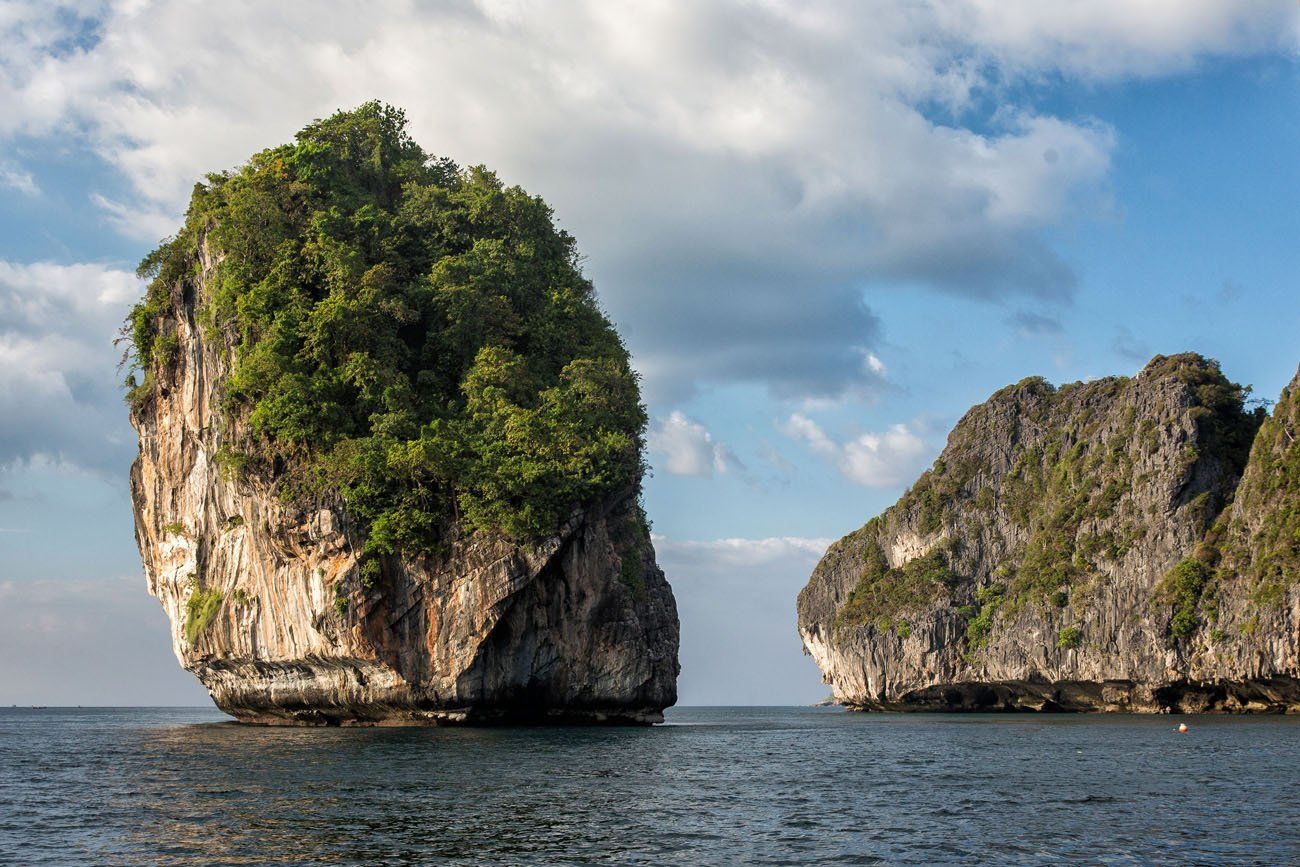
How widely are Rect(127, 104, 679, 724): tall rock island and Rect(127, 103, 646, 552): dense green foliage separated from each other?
0.12 m

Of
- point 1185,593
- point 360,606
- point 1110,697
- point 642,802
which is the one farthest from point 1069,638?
point 642,802

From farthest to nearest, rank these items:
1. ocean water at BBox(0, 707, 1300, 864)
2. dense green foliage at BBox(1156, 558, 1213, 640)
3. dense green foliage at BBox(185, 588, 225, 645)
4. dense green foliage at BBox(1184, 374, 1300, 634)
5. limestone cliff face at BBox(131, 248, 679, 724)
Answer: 1. dense green foliage at BBox(1156, 558, 1213, 640)
2. dense green foliage at BBox(1184, 374, 1300, 634)
3. dense green foliage at BBox(185, 588, 225, 645)
4. limestone cliff face at BBox(131, 248, 679, 724)
5. ocean water at BBox(0, 707, 1300, 864)

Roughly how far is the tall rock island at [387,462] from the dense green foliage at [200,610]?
14 centimetres

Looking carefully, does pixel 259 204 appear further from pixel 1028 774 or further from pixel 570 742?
pixel 1028 774

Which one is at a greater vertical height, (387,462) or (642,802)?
(387,462)

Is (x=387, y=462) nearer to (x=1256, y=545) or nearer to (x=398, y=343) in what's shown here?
(x=398, y=343)

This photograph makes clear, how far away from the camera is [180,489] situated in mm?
54781

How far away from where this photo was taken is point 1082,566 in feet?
281

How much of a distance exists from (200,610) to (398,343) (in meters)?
15.2

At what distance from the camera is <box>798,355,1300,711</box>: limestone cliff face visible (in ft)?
226

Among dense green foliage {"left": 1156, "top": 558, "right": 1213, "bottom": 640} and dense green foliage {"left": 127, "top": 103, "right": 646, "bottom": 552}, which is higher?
dense green foliage {"left": 127, "top": 103, "right": 646, "bottom": 552}

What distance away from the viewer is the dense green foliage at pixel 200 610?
51.8 m

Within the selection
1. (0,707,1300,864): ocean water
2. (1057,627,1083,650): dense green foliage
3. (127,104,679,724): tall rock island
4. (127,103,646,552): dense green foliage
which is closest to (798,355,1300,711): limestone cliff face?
(1057,627,1083,650): dense green foliage

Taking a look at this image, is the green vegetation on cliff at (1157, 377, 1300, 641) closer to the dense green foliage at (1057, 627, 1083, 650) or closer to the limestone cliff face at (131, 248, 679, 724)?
the dense green foliage at (1057, 627, 1083, 650)
